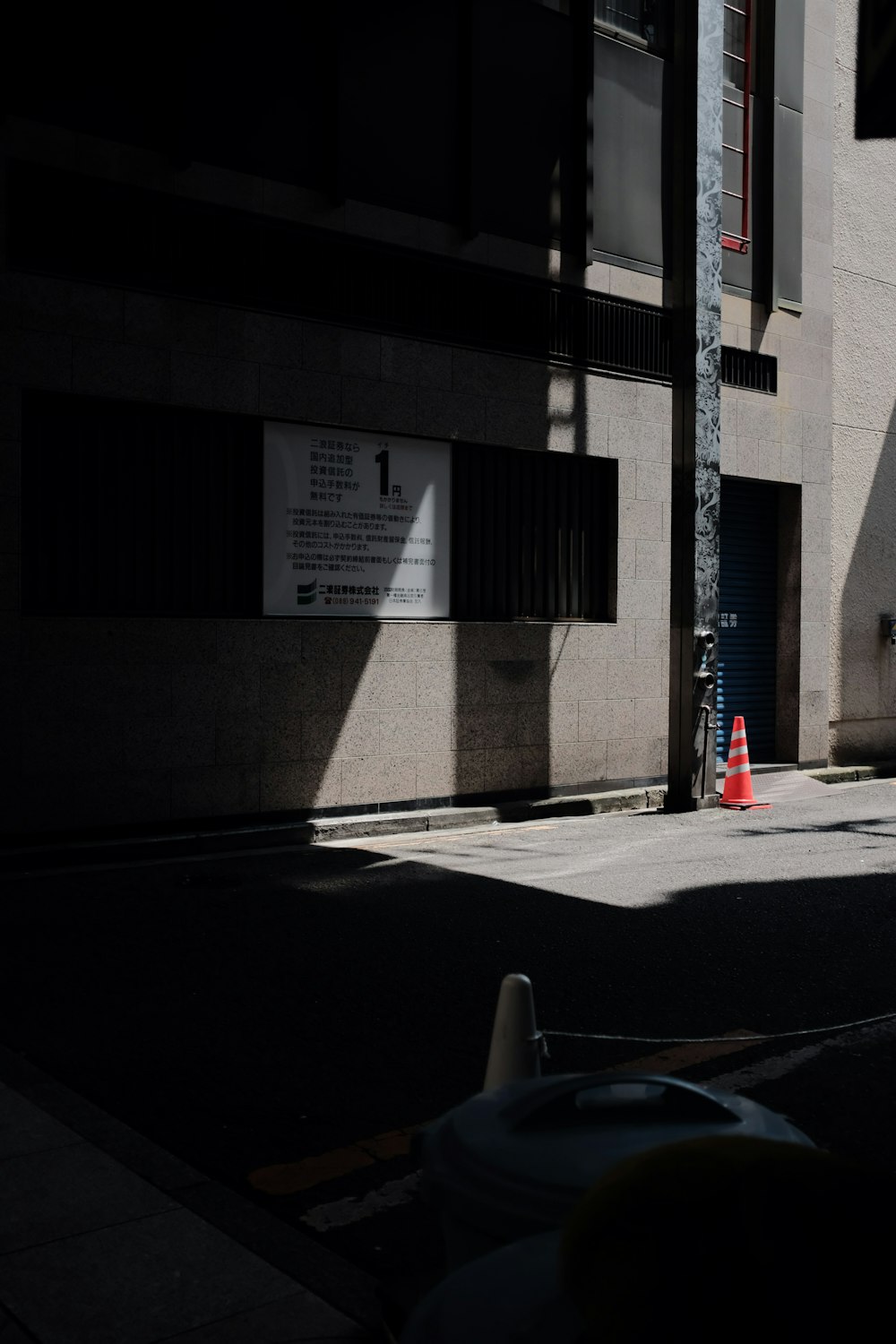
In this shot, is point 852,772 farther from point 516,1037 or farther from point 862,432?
point 516,1037

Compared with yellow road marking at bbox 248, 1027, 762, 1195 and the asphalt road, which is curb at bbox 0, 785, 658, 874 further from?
yellow road marking at bbox 248, 1027, 762, 1195

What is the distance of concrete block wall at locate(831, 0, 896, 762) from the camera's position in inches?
647

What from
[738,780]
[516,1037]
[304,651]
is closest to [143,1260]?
[516,1037]

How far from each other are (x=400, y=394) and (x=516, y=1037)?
965 centimetres

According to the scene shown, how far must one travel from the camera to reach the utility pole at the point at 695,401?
12.7 metres

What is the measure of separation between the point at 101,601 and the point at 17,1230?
7.36 metres

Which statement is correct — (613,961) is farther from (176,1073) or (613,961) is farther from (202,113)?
(202,113)

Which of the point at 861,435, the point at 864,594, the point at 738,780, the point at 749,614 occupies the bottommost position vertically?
the point at 738,780

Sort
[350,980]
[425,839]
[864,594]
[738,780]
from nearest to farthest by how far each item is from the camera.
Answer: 1. [350,980]
2. [425,839]
3. [738,780]
4. [864,594]

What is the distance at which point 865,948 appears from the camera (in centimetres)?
696

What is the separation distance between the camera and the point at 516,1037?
2.95 meters

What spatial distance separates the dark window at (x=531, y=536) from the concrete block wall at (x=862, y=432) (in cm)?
413

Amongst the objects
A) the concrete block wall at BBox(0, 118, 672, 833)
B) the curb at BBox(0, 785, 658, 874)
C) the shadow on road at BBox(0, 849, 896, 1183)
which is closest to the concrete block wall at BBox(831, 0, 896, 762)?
the concrete block wall at BBox(0, 118, 672, 833)

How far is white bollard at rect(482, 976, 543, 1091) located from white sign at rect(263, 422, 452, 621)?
28.0 feet
